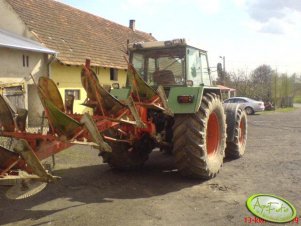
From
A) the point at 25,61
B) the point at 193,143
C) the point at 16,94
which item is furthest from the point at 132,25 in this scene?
the point at 193,143

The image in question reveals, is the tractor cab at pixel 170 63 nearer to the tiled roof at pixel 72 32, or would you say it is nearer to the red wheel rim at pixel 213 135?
the red wheel rim at pixel 213 135

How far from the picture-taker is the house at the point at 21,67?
12688 millimetres

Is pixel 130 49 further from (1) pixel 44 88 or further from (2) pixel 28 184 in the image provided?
(2) pixel 28 184

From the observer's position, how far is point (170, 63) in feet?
23.3

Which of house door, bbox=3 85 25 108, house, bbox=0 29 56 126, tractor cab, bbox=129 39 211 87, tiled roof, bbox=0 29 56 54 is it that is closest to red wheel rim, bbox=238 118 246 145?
tractor cab, bbox=129 39 211 87

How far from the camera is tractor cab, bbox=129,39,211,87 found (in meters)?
6.94

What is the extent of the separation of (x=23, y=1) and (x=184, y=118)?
12757 mm

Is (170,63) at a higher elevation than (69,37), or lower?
lower

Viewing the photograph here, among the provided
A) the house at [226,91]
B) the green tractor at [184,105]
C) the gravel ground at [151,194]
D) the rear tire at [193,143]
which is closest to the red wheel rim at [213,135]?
the green tractor at [184,105]

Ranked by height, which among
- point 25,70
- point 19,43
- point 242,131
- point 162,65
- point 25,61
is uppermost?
point 19,43

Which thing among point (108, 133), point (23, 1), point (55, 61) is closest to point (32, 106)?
point (55, 61)

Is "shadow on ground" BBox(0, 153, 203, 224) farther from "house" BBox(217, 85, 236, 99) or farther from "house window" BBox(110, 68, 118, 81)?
"house window" BBox(110, 68, 118, 81)

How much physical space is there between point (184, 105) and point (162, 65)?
1233 mm

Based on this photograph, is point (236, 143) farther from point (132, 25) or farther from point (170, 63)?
point (132, 25)
